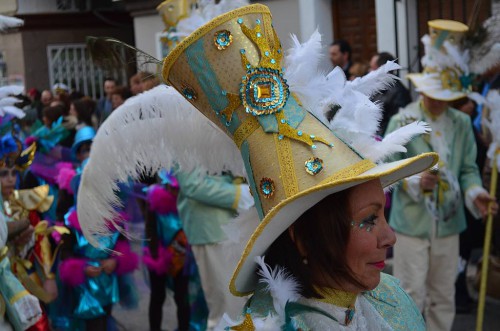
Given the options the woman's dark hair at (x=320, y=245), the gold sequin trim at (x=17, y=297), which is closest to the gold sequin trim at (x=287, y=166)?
the woman's dark hair at (x=320, y=245)

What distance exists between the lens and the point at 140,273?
7246 mm

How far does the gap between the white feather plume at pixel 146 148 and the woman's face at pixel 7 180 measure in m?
2.87

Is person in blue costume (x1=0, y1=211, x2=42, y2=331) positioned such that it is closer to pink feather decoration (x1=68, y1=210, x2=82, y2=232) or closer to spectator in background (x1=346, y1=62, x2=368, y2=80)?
pink feather decoration (x1=68, y1=210, x2=82, y2=232)

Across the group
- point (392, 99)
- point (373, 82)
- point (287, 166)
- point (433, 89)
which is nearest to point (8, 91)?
point (373, 82)

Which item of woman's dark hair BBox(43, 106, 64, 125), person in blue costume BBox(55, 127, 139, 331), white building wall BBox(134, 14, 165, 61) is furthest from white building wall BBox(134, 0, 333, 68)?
person in blue costume BBox(55, 127, 139, 331)

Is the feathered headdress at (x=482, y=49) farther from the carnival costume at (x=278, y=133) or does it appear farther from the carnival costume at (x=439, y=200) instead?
the carnival costume at (x=278, y=133)

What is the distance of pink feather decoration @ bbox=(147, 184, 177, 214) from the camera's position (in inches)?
267

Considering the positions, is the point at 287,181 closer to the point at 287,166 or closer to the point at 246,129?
the point at 287,166

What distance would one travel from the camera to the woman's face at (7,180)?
239 inches

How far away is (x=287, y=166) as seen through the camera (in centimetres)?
267

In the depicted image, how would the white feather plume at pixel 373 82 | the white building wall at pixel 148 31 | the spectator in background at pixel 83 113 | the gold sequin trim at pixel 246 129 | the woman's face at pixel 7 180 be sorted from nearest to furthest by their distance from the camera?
the gold sequin trim at pixel 246 129 → the white feather plume at pixel 373 82 → the woman's face at pixel 7 180 → the spectator in background at pixel 83 113 → the white building wall at pixel 148 31

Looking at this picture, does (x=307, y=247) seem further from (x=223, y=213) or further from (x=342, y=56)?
(x=342, y=56)

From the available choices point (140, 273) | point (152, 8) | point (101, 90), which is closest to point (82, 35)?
point (101, 90)

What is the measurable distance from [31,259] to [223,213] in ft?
4.35
